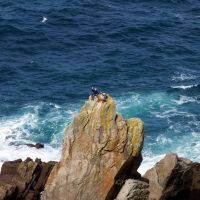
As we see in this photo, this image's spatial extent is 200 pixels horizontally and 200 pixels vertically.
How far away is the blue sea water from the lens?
271 ft

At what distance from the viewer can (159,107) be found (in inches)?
3558

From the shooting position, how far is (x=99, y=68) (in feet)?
336

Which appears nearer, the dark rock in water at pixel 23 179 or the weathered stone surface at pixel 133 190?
the weathered stone surface at pixel 133 190

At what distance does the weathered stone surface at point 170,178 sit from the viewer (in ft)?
162

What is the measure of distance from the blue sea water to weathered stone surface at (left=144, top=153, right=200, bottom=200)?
22820mm

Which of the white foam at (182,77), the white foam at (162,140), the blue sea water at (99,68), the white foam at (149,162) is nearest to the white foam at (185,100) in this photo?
the blue sea water at (99,68)

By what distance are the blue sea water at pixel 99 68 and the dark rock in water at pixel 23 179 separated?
1701 cm

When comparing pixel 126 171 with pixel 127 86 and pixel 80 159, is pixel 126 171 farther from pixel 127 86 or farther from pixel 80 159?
pixel 127 86

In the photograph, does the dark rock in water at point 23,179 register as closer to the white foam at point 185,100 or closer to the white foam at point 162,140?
the white foam at point 162,140

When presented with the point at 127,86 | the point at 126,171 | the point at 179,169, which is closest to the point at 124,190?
the point at 126,171

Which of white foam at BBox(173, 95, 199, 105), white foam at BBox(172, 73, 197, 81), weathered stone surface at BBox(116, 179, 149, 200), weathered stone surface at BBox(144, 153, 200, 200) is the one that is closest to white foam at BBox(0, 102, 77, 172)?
white foam at BBox(173, 95, 199, 105)

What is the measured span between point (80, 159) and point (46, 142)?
116 ft

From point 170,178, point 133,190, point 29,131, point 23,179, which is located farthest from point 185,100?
point 133,190

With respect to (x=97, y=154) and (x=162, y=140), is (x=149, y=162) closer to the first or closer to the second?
(x=162, y=140)
